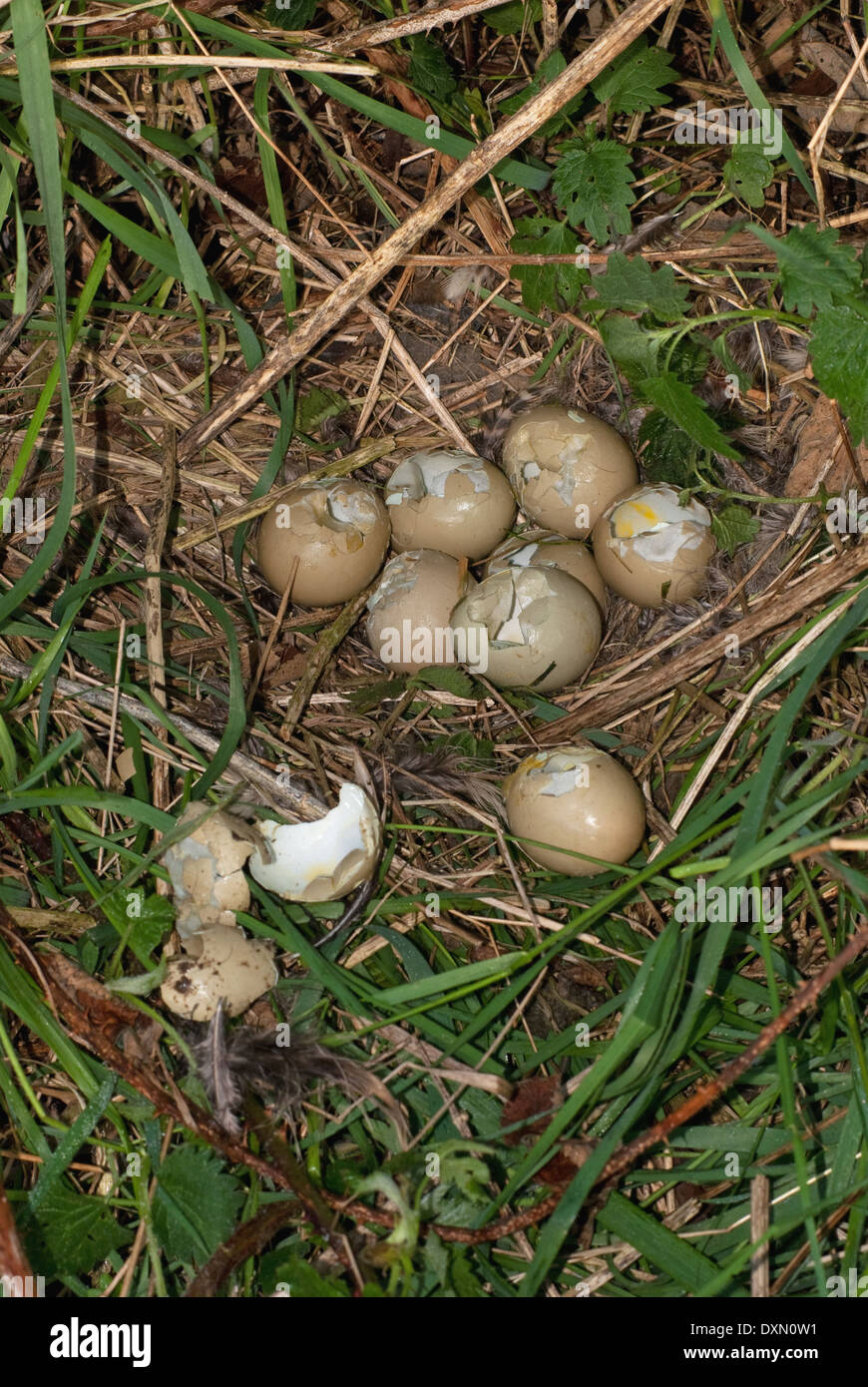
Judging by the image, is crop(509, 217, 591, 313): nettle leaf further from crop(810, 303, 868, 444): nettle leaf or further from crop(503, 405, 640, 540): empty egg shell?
crop(810, 303, 868, 444): nettle leaf

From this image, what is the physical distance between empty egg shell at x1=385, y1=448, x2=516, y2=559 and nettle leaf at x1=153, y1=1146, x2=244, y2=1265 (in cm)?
138

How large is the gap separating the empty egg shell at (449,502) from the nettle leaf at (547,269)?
39 cm

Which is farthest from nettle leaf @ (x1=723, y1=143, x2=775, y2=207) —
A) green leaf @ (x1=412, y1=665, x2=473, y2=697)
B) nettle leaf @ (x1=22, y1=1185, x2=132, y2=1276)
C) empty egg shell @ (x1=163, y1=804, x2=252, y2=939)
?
nettle leaf @ (x1=22, y1=1185, x2=132, y2=1276)

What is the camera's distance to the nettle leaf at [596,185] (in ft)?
7.59

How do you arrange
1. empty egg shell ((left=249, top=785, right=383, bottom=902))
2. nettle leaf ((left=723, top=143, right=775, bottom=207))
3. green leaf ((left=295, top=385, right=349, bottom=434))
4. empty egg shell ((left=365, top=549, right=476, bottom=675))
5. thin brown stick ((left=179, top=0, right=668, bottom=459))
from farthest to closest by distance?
green leaf ((left=295, top=385, right=349, bottom=434)) < empty egg shell ((left=365, top=549, right=476, bottom=675)) < nettle leaf ((left=723, top=143, right=775, bottom=207)) < thin brown stick ((left=179, top=0, right=668, bottom=459)) < empty egg shell ((left=249, top=785, right=383, bottom=902))

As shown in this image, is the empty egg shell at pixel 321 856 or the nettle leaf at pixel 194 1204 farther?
the empty egg shell at pixel 321 856

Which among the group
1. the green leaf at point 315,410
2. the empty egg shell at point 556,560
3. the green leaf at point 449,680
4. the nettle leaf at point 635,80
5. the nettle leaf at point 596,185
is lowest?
the green leaf at point 449,680

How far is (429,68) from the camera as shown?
2439 millimetres

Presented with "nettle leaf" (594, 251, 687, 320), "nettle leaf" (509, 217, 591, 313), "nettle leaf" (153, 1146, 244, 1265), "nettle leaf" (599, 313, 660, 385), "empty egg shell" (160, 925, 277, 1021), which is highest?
"nettle leaf" (509, 217, 591, 313)

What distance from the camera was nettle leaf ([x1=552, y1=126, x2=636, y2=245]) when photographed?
2.31 m

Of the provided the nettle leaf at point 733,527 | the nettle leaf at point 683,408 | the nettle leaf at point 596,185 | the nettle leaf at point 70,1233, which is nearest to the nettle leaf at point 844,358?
the nettle leaf at point 683,408

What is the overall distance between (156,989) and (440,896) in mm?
523

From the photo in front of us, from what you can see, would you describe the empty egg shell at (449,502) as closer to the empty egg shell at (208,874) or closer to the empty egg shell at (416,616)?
the empty egg shell at (416,616)

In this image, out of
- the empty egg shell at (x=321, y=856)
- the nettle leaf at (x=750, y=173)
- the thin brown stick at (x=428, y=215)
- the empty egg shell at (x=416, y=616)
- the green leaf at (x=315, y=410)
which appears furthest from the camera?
the green leaf at (x=315, y=410)
